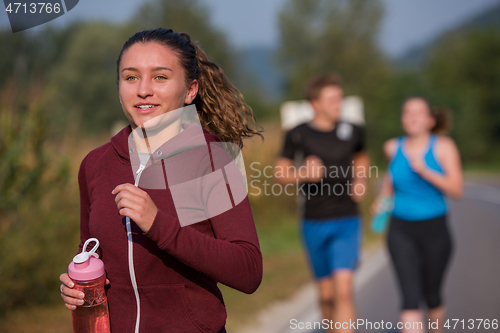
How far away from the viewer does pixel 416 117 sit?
4.58 metres

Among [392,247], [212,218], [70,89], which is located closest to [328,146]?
[392,247]

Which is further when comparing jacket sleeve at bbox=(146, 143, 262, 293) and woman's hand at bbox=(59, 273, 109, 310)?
woman's hand at bbox=(59, 273, 109, 310)

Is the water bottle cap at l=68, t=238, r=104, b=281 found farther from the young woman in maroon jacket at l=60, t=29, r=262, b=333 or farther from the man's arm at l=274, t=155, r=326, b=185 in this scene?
the man's arm at l=274, t=155, r=326, b=185

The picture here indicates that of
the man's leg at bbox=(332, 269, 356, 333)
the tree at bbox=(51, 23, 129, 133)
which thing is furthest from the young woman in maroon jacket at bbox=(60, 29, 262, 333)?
the tree at bbox=(51, 23, 129, 133)

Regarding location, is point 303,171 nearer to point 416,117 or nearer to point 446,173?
point 416,117

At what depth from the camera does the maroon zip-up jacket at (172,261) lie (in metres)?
1.53

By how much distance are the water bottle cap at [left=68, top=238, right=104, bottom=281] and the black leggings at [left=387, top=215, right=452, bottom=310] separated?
3.19m

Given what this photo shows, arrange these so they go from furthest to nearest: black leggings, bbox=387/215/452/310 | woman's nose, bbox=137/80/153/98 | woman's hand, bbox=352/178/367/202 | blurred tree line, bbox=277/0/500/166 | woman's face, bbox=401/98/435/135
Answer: blurred tree line, bbox=277/0/500/166
woman's hand, bbox=352/178/367/202
woman's face, bbox=401/98/435/135
black leggings, bbox=387/215/452/310
woman's nose, bbox=137/80/153/98

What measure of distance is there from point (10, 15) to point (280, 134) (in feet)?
35.7

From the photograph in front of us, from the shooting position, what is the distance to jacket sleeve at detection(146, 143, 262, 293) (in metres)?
1.48

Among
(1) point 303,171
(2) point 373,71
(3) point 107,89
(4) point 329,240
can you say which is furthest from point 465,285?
(2) point 373,71

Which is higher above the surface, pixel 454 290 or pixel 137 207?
pixel 137 207

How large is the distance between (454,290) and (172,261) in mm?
5532

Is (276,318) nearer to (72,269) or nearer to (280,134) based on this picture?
(72,269)
